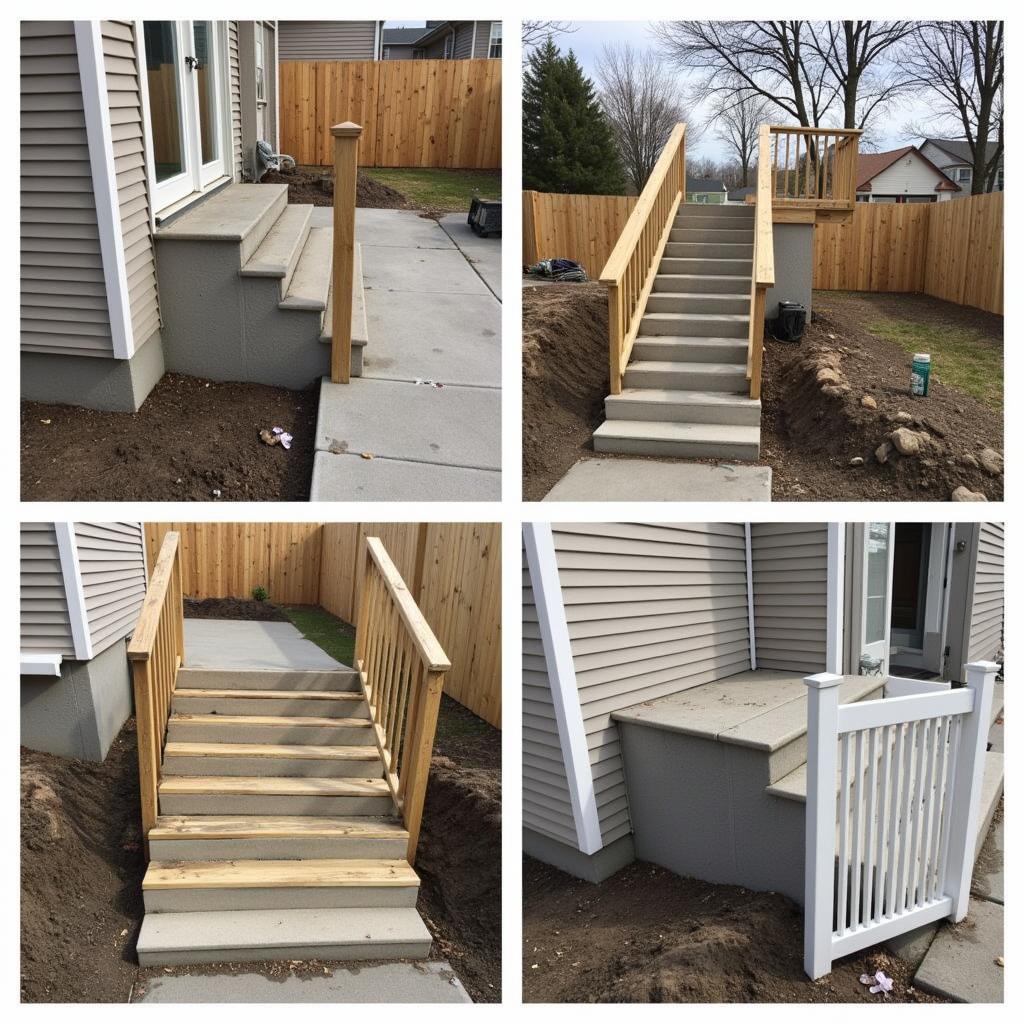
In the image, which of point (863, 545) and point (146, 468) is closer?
point (146, 468)

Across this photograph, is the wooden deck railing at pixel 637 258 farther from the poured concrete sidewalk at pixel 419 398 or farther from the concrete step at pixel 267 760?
the concrete step at pixel 267 760

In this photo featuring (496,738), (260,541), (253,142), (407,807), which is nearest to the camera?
(407,807)

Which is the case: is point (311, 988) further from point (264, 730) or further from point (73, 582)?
point (73, 582)

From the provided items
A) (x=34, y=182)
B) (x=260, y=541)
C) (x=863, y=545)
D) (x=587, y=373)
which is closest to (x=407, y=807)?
(x=34, y=182)

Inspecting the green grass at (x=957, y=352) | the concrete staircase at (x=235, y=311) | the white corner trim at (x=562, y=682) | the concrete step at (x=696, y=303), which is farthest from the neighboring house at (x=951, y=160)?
the white corner trim at (x=562, y=682)

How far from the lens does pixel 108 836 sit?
13.0 feet

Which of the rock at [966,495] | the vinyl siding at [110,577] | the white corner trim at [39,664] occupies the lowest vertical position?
the white corner trim at [39,664]

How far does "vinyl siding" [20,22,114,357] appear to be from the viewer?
3.62m

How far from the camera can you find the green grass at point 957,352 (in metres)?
6.70

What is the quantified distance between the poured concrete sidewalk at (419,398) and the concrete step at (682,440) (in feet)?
3.10
